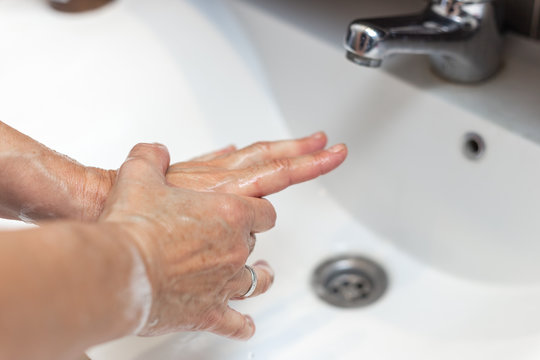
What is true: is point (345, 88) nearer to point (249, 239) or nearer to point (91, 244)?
point (249, 239)

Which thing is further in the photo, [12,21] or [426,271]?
[12,21]

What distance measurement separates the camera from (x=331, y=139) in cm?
68

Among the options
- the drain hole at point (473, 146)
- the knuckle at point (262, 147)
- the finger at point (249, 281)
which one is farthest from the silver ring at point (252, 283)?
the drain hole at point (473, 146)

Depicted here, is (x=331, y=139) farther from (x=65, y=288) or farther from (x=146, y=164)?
(x=65, y=288)

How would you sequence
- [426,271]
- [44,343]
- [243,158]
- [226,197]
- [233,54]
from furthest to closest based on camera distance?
[233,54]
[426,271]
[243,158]
[226,197]
[44,343]

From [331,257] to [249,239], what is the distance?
0.76ft

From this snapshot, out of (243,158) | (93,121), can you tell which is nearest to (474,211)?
(243,158)

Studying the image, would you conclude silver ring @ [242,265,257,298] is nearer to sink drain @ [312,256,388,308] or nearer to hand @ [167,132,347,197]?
hand @ [167,132,347,197]

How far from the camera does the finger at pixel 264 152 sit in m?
0.52

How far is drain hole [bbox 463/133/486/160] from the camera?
0.56 meters

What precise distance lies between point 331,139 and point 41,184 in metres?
0.32

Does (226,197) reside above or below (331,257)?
above

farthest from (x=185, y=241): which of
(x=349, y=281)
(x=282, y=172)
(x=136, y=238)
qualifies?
(x=349, y=281)

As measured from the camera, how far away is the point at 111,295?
31 cm
